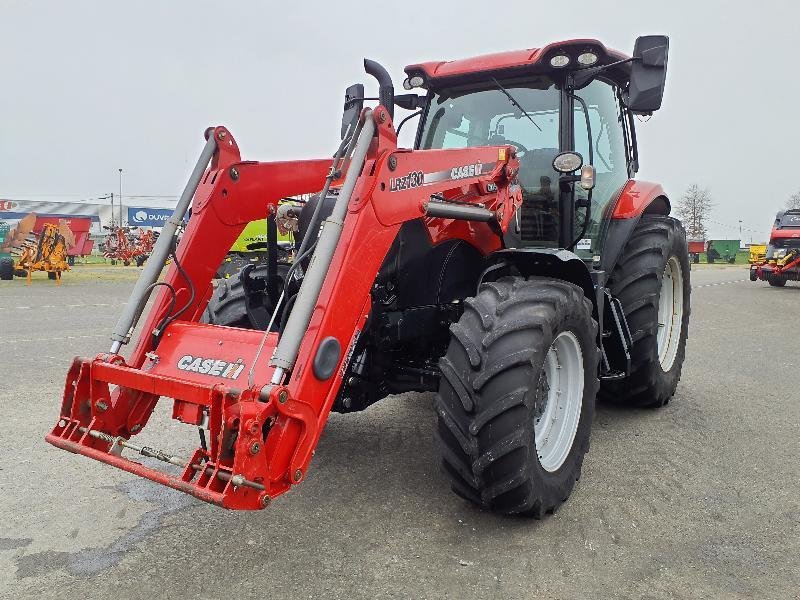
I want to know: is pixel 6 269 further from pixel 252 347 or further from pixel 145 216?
pixel 145 216

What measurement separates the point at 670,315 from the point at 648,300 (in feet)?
4.12

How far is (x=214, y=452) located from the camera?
2.47 metres

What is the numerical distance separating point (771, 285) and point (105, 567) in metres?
21.1

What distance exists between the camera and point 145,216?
60281 mm

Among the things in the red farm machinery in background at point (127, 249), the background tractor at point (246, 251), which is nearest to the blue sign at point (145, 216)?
the red farm machinery in background at point (127, 249)

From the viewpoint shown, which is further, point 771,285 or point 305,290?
point 771,285

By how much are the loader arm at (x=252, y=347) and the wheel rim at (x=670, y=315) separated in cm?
240

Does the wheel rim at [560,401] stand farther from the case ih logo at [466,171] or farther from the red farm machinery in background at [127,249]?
the red farm machinery in background at [127,249]

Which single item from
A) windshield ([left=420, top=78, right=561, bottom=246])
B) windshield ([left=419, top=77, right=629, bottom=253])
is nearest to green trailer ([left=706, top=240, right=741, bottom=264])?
windshield ([left=419, top=77, right=629, bottom=253])

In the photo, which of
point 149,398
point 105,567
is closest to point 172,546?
point 105,567

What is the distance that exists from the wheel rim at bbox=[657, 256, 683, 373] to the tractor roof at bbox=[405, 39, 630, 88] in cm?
176

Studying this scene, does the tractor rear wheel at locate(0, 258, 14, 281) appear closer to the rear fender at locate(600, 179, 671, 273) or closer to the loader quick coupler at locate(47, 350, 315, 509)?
the loader quick coupler at locate(47, 350, 315, 509)

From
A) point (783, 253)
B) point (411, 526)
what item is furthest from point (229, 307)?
point (783, 253)

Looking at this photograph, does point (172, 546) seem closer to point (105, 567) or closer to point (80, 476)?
point (105, 567)
